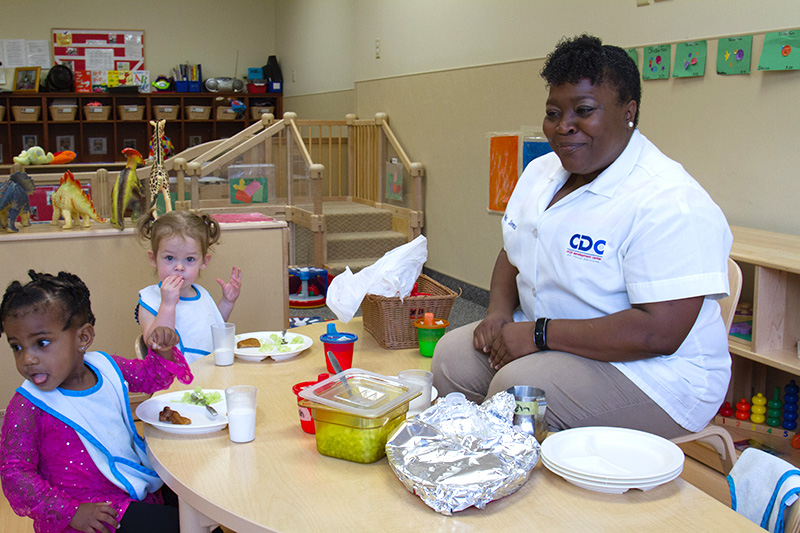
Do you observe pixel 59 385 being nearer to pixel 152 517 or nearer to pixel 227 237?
pixel 152 517

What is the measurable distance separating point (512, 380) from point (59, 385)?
0.96m

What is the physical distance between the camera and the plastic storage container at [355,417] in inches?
53.7

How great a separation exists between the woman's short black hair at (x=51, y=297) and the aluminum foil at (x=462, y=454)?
2.32ft

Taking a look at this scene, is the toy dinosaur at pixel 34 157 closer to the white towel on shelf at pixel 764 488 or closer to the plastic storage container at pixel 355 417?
the plastic storage container at pixel 355 417

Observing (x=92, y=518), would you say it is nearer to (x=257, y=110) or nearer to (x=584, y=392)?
(x=584, y=392)

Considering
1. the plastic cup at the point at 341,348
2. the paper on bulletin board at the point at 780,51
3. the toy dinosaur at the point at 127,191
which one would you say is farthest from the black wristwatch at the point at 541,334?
the toy dinosaur at the point at 127,191

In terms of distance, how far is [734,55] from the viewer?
2.96 meters

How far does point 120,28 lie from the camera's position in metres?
9.05

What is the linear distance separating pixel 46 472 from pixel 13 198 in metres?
1.65

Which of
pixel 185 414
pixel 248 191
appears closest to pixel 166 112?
pixel 248 191

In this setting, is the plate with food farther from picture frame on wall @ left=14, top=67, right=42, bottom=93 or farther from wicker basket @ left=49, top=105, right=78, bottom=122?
picture frame on wall @ left=14, top=67, right=42, bottom=93

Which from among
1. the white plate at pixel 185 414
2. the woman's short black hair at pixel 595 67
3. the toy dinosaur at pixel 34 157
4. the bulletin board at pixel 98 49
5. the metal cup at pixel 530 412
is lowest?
the white plate at pixel 185 414

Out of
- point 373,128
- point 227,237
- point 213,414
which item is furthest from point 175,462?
point 373,128

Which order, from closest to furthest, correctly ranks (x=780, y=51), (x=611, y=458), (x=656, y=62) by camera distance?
(x=611, y=458), (x=780, y=51), (x=656, y=62)
